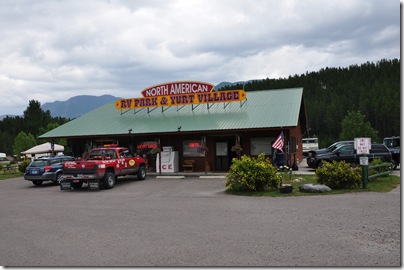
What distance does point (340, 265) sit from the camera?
223 inches

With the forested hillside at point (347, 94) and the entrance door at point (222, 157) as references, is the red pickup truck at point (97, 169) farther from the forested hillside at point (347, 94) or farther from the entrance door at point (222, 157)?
the forested hillside at point (347, 94)

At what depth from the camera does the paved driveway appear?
6.25 m

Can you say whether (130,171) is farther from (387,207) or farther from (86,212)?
(387,207)

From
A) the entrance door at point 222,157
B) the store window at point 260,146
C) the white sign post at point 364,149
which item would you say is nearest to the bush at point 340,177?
the white sign post at point 364,149

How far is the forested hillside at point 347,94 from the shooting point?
312 ft

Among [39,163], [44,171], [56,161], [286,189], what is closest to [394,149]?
[286,189]

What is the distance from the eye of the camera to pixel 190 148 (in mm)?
24703

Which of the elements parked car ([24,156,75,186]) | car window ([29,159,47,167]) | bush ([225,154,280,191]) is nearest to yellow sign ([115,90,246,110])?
parked car ([24,156,75,186])

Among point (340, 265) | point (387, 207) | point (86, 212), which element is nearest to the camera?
point (340, 265)

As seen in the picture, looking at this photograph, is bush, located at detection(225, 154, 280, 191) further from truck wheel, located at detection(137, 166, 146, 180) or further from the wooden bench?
the wooden bench

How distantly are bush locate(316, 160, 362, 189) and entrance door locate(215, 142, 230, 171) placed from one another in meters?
10.2

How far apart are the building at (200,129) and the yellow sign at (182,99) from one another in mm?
75

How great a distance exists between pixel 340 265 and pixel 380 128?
10093 cm

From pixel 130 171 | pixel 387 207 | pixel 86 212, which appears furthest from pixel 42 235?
pixel 130 171
